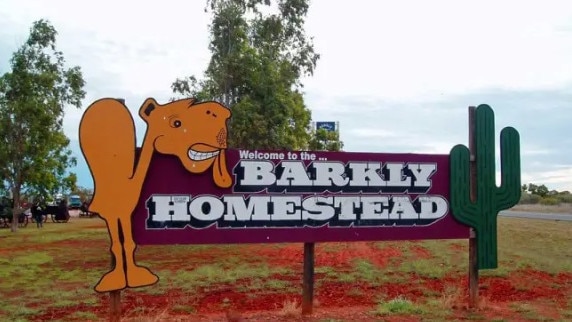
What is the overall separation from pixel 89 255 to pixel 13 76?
12183mm

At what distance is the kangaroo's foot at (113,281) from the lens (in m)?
7.27

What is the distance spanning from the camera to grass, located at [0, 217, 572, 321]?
8844 mm

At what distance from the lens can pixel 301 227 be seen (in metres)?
8.08

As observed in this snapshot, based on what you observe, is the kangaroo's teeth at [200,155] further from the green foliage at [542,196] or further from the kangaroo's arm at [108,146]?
the green foliage at [542,196]

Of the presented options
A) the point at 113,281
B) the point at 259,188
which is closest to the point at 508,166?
the point at 259,188

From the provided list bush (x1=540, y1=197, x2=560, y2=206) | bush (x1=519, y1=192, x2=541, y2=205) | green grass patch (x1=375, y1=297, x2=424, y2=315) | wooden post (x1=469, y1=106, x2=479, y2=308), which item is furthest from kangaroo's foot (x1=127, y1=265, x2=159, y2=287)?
bush (x1=519, y1=192, x2=541, y2=205)

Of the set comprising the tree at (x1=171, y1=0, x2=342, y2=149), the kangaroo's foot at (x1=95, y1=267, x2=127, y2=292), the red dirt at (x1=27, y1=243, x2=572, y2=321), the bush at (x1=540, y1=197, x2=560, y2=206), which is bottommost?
the red dirt at (x1=27, y1=243, x2=572, y2=321)

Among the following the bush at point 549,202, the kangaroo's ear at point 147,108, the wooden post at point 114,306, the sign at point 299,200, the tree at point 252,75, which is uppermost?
the tree at point 252,75

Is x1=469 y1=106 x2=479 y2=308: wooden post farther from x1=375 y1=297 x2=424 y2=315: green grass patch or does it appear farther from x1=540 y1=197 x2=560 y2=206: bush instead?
x1=540 y1=197 x2=560 y2=206: bush

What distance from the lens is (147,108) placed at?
24.6 feet

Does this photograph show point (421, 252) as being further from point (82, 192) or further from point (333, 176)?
point (82, 192)

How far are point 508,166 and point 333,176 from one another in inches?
106

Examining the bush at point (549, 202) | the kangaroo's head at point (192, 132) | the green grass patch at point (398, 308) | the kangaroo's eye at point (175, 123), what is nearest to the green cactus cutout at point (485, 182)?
the green grass patch at point (398, 308)

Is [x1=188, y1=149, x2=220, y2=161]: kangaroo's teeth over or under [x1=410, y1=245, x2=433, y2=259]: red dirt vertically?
over
